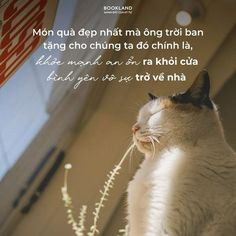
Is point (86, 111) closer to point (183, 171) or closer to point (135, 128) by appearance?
point (135, 128)

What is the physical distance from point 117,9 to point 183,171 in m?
0.46

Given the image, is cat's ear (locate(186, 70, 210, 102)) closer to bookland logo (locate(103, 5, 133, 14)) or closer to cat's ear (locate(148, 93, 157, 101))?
cat's ear (locate(148, 93, 157, 101))

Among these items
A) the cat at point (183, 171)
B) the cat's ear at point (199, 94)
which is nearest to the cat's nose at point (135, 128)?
the cat at point (183, 171)

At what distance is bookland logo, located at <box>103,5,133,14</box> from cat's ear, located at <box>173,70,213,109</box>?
26 cm

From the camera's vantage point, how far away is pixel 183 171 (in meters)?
1.11

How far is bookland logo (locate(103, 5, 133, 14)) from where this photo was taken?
123 cm

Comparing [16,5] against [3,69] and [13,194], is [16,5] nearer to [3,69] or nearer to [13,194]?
[3,69]

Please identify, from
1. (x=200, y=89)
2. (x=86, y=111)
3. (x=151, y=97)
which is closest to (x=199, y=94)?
(x=200, y=89)

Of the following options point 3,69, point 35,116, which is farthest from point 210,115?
point 3,69

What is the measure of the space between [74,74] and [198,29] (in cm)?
35

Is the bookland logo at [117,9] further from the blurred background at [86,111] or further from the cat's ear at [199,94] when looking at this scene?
the cat's ear at [199,94]

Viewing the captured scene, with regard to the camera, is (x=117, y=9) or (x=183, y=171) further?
(x=117, y=9)

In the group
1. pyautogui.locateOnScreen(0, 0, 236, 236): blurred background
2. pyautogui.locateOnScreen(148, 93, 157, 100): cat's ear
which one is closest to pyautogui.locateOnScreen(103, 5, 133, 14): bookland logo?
pyautogui.locateOnScreen(0, 0, 236, 236): blurred background

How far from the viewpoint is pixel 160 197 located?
109cm
